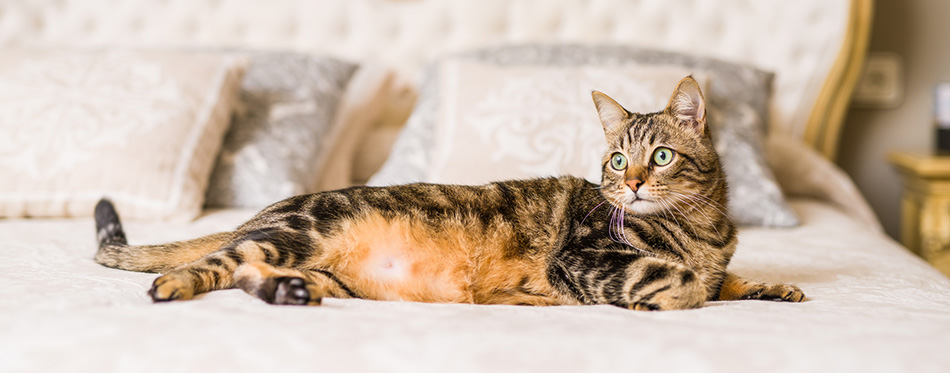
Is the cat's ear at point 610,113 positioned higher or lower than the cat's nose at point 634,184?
higher

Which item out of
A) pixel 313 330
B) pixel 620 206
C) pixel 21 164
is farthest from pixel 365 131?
pixel 313 330

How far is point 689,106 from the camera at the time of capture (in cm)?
98

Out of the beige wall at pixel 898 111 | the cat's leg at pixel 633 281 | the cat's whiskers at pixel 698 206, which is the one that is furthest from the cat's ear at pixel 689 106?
the beige wall at pixel 898 111

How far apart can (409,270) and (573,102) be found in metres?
0.75

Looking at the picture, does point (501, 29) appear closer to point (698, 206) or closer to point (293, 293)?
point (698, 206)

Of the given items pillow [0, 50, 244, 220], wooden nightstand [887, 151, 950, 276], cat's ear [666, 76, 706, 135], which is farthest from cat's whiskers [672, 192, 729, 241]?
wooden nightstand [887, 151, 950, 276]

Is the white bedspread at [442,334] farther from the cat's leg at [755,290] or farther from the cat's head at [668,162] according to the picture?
the cat's head at [668,162]

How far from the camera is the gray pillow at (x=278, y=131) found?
1.69 m

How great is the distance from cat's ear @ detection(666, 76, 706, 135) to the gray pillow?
1.03m

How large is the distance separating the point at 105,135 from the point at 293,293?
103cm

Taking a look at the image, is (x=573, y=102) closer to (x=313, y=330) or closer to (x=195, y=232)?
(x=195, y=232)

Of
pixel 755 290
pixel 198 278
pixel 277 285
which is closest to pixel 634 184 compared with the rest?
pixel 755 290

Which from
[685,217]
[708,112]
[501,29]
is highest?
[501,29]

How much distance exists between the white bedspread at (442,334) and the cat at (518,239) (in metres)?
0.08
